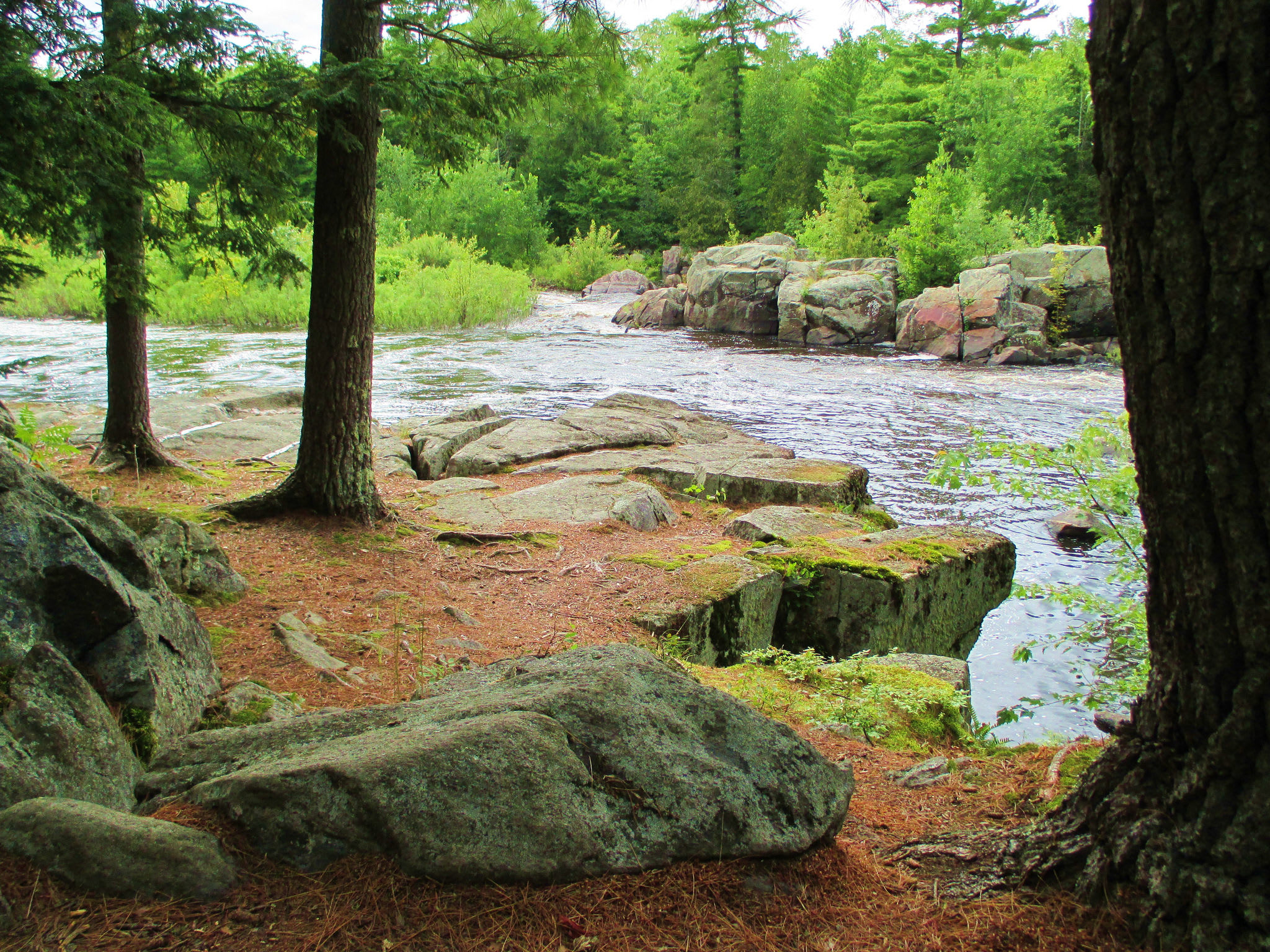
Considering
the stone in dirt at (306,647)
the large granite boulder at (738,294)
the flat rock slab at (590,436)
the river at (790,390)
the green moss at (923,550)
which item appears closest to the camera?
the stone in dirt at (306,647)

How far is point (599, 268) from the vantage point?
4122 centimetres

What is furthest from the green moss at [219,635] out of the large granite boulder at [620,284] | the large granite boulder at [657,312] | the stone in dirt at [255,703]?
→ the large granite boulder at [620,284]

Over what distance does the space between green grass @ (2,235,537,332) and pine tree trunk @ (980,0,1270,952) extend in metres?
22.5

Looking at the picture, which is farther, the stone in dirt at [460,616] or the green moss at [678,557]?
the green moss at [678,557]

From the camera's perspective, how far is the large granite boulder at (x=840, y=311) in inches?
947

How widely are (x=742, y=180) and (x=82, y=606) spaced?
154 ft

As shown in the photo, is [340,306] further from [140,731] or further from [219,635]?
[140,731]

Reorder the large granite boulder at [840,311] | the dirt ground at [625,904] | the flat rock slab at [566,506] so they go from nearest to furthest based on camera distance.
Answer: the dirt ground at [625,904] < the flat rock slab at [566,506] < the large granite boulder at [840,311]

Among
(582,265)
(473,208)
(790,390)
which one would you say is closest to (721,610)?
(790,390)

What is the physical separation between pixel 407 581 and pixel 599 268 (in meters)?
37.4

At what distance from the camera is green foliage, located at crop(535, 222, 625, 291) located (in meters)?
41.0

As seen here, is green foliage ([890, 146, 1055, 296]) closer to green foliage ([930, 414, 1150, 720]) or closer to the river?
the river

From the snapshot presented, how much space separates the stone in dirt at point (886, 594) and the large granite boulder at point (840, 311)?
1842 centimetres

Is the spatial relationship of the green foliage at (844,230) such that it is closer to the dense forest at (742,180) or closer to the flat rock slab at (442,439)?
the dense forest at (742,180)
